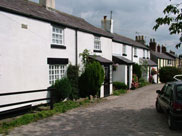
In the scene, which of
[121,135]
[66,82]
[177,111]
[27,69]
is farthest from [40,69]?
[177,111]

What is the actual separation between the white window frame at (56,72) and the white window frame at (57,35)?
139 centimetres

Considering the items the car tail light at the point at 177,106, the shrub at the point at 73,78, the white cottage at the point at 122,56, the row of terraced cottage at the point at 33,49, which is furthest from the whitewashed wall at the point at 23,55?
the white cottage at the point at 122,56

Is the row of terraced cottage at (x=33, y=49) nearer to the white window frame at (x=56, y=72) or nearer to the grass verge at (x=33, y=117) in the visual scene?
the white window frame at (x=56, y=72)

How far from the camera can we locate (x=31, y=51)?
9.31m

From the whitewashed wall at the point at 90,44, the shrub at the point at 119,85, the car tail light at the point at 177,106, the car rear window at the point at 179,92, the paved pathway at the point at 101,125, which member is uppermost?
the whitewashed wall at the point at 90,44

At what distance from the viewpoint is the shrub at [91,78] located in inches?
494

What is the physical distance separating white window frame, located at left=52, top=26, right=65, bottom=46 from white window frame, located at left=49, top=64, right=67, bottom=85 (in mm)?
1387

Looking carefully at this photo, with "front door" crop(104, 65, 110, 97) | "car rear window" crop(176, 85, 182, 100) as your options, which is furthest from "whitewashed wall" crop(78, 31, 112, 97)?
"car rear window" crop(176, 85, 182, 100)

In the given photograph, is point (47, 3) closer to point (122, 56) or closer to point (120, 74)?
point (120, 74)

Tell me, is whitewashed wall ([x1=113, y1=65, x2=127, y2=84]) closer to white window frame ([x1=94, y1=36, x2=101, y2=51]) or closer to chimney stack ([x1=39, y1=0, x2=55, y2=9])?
white window frame ([x1=94, y1=36, x2=101, y2=51])

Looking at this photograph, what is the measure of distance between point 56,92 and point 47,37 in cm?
321

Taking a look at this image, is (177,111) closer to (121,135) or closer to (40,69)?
(121,135)

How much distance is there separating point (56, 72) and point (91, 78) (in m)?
2.61

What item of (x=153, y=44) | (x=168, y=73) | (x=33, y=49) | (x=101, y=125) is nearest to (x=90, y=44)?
(x=33, y=49)
